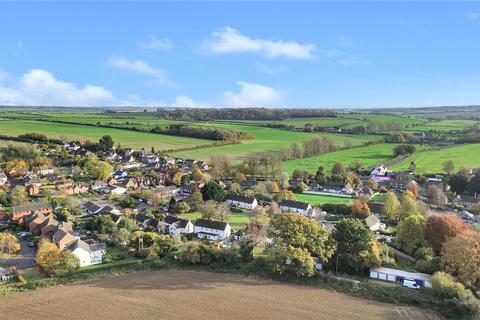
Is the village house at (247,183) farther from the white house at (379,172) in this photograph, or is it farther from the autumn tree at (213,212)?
the white house at (379,172)

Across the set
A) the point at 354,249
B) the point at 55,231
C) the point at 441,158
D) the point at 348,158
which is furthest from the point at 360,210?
the point at 441,158

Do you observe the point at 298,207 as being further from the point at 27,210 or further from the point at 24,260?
the point at 27,210

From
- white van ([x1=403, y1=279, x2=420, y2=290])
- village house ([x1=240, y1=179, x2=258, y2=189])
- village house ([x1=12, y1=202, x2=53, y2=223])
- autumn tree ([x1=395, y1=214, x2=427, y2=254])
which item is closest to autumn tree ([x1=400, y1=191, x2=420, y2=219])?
autumn tree ([x1=395, y1=214, x2=427, y2=254])

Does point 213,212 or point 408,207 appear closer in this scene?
point 213,212

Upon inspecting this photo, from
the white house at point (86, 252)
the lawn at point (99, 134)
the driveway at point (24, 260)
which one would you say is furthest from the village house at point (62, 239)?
the lawn at point (99, 134)

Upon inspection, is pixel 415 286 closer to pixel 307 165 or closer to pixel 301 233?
pixel 301 233

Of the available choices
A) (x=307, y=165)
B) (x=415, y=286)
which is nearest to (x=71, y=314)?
(x=415, y=286)
